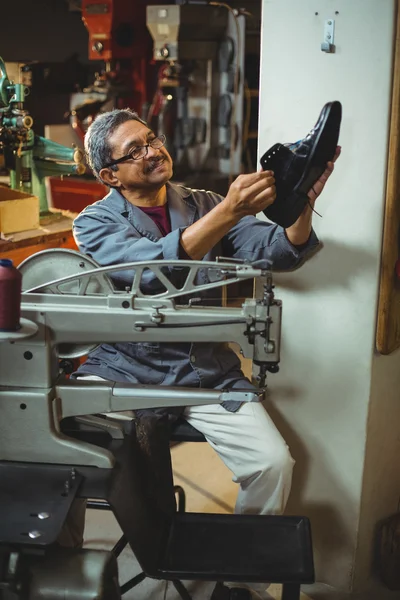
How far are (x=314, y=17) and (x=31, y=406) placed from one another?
1155 millimetres

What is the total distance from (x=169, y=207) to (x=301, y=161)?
59 centimetres

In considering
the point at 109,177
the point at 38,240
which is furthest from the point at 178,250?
the point at 38,240

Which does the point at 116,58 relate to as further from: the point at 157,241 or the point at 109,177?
the point at 157,241

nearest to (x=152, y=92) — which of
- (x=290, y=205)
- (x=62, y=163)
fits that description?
(x=62, y=163)

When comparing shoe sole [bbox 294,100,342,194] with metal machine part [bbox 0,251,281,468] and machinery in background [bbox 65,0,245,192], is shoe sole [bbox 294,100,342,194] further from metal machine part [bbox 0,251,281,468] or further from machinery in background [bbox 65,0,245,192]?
machinery in background [bbox 65,0,245,192]

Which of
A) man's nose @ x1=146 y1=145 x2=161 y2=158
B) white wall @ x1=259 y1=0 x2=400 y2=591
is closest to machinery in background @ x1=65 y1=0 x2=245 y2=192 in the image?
man's nose @ x1=146 y1=145 x2=161 y2=158

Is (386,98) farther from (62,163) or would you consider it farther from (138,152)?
(62,163)

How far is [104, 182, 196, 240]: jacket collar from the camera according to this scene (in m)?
2.02

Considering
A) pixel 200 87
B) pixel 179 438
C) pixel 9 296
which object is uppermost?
pixel 200 87

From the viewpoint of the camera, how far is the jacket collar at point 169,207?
2020 mm

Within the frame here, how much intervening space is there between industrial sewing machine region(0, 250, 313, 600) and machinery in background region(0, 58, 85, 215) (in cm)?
139

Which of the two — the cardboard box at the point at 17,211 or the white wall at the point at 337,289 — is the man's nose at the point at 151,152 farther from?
the cardboard box at the point at 17,211

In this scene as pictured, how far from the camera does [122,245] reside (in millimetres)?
1863

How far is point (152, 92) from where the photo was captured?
4773mm
